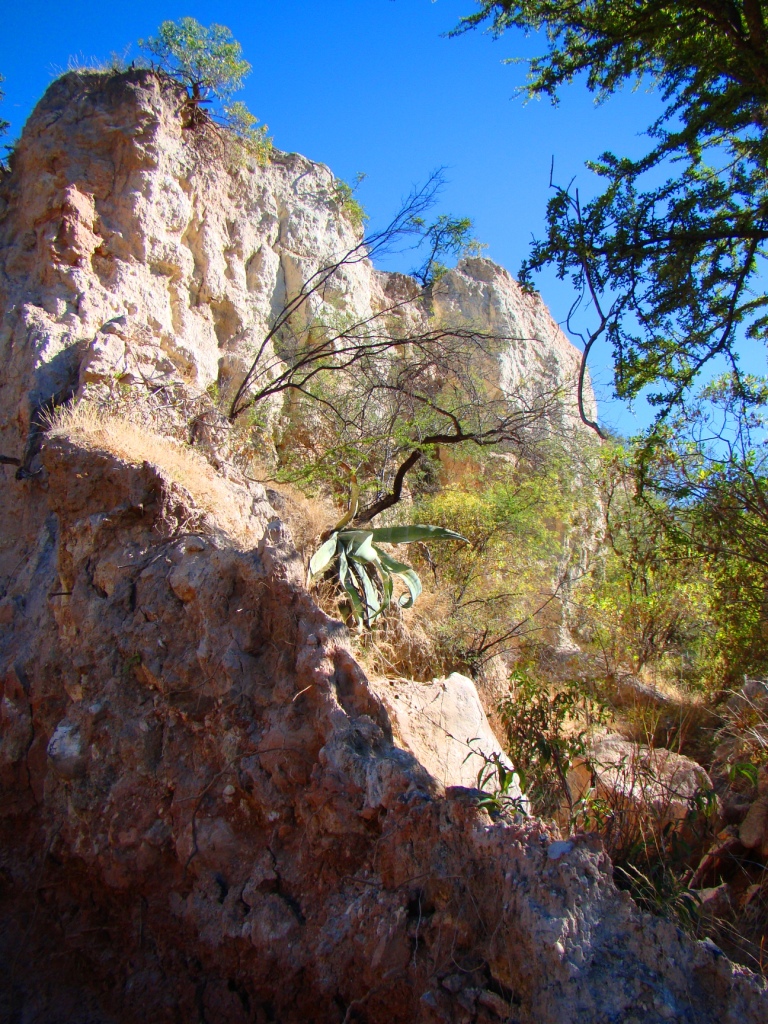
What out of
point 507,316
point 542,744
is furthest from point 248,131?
point 542,744

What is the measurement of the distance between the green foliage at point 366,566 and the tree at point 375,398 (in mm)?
2065

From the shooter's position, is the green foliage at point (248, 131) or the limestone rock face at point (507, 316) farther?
the limestone rock face at point (507, 316)

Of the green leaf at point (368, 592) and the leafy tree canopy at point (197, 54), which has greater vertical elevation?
the leafy tree canopy at point (197, 54)

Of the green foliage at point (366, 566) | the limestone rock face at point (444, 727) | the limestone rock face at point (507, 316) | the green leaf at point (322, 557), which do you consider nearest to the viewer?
the limestone rock face at point (444, 727)

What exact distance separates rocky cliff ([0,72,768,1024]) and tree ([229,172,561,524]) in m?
2.89

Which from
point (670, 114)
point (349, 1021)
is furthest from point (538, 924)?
point (670, 114)

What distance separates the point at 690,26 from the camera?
18.5 ft

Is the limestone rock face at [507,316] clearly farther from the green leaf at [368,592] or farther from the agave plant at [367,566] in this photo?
the green leaf at [368,592]

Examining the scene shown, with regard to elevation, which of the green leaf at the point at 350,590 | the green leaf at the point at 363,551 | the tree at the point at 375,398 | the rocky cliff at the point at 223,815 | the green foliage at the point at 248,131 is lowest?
the rocky cliff at the point at 223,815

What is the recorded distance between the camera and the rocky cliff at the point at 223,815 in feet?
8.65

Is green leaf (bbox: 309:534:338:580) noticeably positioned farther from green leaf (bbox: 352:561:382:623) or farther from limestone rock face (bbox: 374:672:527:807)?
limestone rock face (bbox: 374:672:527:807)

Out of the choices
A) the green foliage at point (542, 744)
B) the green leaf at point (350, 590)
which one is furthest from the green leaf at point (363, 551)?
the green foliage at point (542, 744)

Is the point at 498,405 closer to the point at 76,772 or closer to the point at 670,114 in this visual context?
the point at 670,114

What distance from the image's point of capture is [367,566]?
5.91 m
